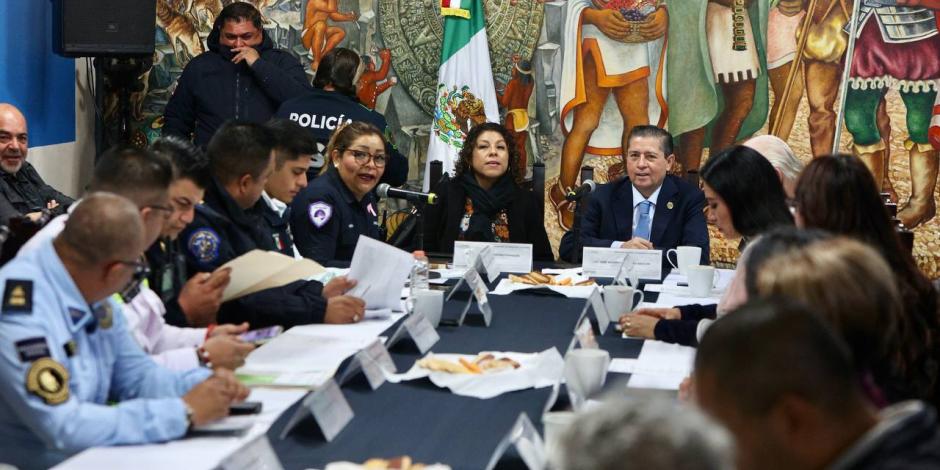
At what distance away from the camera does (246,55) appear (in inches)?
259

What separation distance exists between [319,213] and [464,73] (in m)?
2.69

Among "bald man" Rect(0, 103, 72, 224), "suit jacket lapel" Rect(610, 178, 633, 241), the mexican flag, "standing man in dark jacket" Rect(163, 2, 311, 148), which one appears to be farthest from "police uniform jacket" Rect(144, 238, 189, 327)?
the mexican flag

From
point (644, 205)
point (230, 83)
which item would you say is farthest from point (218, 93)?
point (644, 205)

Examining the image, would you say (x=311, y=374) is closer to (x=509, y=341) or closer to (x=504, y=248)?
(x=509, y=341)

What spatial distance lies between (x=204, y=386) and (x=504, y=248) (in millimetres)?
2373

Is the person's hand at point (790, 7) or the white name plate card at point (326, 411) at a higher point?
the person's hand at point (790, 7)

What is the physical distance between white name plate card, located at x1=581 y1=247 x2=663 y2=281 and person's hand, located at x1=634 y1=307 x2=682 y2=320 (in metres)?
0.92

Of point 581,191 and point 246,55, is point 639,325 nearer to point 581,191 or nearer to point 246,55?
point 581,191

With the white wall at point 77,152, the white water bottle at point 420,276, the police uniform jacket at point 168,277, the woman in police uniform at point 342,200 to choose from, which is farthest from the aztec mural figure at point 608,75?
the police uniform jacket at point 168,277

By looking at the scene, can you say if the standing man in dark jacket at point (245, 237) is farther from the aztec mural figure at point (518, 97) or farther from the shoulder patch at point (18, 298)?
the aztec mural figure at point (518, 97)

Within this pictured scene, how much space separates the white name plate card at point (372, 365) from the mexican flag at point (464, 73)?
4.30 metres

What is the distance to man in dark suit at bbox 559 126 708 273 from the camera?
5.14 metres

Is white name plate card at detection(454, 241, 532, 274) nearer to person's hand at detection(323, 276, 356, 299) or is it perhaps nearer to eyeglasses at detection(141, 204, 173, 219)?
person's hand at detection(323, 276, 356, 299)

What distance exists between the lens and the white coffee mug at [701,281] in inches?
156
